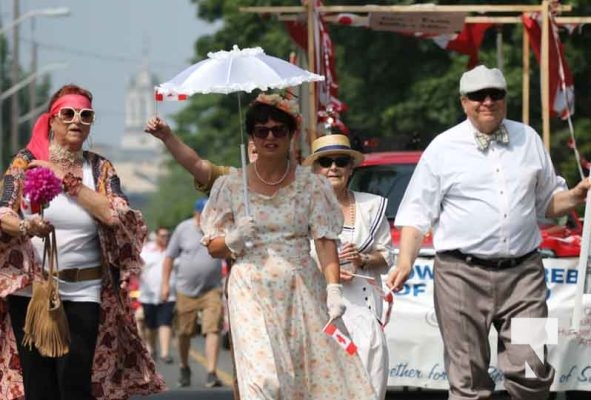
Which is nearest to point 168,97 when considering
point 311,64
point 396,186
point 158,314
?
point 396,186

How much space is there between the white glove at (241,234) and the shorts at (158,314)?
1381cm

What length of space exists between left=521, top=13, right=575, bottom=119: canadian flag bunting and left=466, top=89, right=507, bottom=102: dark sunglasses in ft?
25.0

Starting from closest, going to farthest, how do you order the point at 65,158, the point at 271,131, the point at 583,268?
the point at 271,131
the point at 65,158
the point at 583,268

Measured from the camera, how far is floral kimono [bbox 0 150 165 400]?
9.45 meters

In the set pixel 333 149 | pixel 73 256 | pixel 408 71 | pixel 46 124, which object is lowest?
pixel 73 256

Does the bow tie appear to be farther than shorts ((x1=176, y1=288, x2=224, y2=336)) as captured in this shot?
No

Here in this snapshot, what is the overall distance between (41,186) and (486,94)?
2.21 m

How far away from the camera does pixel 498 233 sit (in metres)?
9.23

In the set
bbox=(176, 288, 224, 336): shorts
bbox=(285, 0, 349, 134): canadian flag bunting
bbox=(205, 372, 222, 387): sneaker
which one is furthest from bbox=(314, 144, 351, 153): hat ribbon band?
bbox=(176, 288, 224, 336): shorts

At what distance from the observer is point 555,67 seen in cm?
1712

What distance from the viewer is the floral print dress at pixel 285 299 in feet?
27.8

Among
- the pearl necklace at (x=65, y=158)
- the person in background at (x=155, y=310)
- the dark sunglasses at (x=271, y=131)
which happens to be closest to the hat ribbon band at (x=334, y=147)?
the pearl necklace at (x=65, y=158)

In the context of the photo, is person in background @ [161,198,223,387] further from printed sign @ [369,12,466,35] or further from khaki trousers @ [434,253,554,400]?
khaki trousers @ [434,253,554,400]

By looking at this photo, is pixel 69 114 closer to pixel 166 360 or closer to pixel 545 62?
pixel 545 62
